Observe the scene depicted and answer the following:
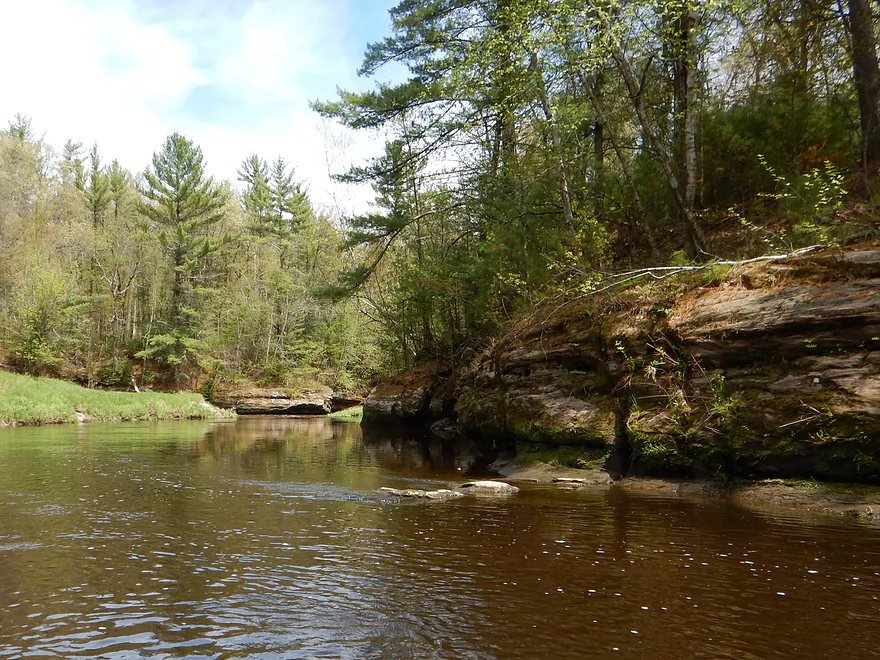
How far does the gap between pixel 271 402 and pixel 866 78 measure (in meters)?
34.1

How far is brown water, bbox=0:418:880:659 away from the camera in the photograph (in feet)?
11.8

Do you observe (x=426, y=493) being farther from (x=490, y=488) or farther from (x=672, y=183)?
(x=672, y=183)

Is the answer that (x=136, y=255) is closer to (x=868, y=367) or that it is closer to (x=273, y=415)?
(x=273, y=415)

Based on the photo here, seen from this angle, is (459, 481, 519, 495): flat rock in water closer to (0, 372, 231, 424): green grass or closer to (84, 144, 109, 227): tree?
(0, 372, 231, 424): green grass

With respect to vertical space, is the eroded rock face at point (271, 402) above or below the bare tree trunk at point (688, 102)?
below

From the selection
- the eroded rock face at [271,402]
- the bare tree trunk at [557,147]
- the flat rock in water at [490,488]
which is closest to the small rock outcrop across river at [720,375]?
the flat rock in water at [490,488]

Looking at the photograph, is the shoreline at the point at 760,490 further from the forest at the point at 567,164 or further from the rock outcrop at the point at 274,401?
the rock outcrop at the point at 274,401

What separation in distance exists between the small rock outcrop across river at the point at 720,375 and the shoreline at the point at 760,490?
0.56ft

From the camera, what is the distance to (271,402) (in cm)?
3672

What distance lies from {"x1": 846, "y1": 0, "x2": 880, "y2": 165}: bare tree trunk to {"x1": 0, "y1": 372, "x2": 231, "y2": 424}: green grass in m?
27.0

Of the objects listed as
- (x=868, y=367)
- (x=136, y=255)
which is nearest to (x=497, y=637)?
(x=868, y=367)

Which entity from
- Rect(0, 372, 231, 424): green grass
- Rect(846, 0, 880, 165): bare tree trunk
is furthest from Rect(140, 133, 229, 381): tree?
Rect(846, 0, 880, 165): bare tree trunk

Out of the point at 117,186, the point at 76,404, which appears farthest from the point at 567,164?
the point at 117,186

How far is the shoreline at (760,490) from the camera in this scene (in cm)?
688
